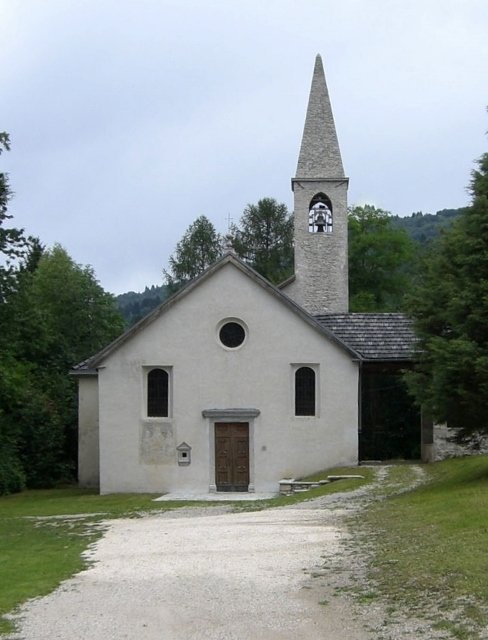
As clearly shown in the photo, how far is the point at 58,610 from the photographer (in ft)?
35.7

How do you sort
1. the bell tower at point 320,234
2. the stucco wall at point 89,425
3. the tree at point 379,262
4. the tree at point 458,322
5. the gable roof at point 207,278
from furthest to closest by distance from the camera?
the tree at point 379,262, the bell tower at point 320,234, the stucco wall at point 89,425, the gable roof at point 207,278, the tree at point 458,322

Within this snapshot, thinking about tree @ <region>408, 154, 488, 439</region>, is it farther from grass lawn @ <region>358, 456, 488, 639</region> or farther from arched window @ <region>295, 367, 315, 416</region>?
arched window @ <region>295, 367, 315, 416</region>

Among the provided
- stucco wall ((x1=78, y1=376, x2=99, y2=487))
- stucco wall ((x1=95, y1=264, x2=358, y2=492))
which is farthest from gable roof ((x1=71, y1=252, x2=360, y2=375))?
stucco wall ((x1=78, y1=376, x2=99, y2=487))

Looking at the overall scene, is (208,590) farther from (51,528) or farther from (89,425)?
(89,425)

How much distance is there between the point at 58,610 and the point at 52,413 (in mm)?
30527

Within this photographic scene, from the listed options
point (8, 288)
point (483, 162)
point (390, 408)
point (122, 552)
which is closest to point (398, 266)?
point (390, 408)

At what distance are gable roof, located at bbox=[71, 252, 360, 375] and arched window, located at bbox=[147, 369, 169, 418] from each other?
5.11 feet

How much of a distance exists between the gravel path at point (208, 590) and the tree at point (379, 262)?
44324 millimetres

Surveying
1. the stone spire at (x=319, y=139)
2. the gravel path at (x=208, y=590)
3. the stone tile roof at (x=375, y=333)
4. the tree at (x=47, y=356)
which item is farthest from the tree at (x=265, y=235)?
the gravel path at (x=208, y=590)

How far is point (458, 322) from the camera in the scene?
20.2m

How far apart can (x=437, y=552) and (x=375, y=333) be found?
20768 millimetres

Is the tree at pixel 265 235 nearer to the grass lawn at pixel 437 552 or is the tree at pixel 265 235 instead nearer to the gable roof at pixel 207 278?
the gable roof at pixel 207 278

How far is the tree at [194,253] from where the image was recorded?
216 ft

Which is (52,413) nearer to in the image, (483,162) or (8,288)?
(8,288)
